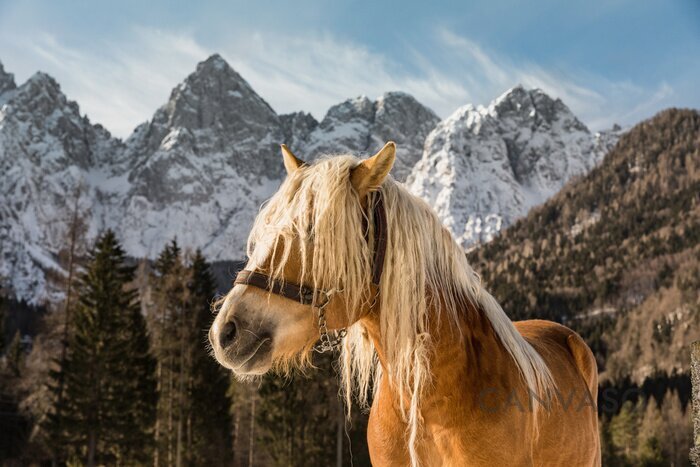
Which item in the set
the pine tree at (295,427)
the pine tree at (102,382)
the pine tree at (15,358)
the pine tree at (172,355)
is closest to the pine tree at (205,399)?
the pine tree at (172,355)

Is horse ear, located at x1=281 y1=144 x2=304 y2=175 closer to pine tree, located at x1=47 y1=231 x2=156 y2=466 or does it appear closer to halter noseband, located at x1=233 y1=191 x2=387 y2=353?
halter noseband, located at x1=233 y1=191 x2=387 y2=353

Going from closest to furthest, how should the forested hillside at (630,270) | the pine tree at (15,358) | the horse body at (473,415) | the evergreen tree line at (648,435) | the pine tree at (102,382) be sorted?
the horse body at (473,415)
the pine tree at (102,382)
the pine tree at (15,358)
the evergreen tree line at (648,435)
the forested hillside at (630,270)

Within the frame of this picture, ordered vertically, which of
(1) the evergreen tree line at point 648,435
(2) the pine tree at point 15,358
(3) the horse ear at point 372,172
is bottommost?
(1) the evergreen tree line at point 648,435

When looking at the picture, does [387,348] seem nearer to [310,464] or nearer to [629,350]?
[310,464]

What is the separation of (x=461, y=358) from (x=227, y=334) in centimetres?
100

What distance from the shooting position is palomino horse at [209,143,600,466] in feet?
7.53

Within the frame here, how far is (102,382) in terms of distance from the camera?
22.7 metres

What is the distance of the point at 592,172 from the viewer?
628 feet

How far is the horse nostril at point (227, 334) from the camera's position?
2207mm

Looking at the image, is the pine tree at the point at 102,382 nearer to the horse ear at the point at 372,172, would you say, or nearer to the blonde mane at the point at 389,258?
the blonde mane at the point at 389,258

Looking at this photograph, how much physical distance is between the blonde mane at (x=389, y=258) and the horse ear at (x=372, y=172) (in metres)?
0.04

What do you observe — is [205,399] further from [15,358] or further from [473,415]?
[473,415]

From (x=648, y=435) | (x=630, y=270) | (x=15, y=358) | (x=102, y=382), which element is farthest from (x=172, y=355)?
(x=630, y=270)

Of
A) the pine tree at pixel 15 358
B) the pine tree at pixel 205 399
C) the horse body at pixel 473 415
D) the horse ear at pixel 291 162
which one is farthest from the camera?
the pine tree at pixel 15 358
